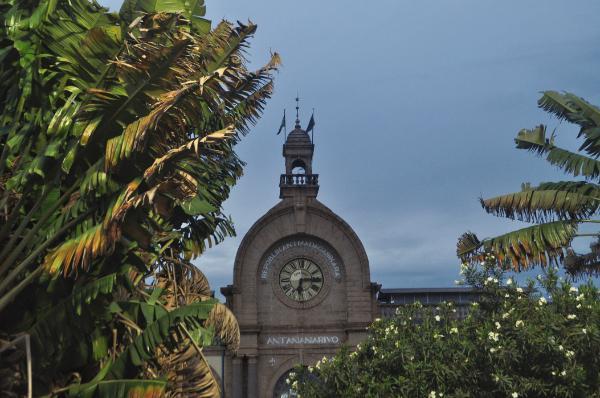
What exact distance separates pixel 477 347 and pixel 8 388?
34.7 ft

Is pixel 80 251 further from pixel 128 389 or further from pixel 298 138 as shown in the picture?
pixel 298 138

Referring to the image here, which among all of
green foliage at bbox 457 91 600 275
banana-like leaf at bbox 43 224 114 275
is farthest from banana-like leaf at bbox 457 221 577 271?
banana-like leaf at bbox 43 224 114 275

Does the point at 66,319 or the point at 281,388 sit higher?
the point at 66,319

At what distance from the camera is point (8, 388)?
32.2 feet

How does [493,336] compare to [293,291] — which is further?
[293,291]

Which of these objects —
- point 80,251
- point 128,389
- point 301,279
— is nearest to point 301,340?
point 301,279

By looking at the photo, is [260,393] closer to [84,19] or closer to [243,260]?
[243,260]

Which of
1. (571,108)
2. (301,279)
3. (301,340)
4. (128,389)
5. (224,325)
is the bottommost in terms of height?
(128,389)

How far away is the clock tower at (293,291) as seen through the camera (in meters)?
33.6

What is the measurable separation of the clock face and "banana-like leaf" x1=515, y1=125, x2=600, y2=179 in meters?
18.8

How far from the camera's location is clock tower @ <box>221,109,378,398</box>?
33625mm

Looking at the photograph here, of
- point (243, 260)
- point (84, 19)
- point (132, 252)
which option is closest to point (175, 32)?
point (84, 19)

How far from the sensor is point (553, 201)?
16.1m

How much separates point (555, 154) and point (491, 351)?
16.9 ft
